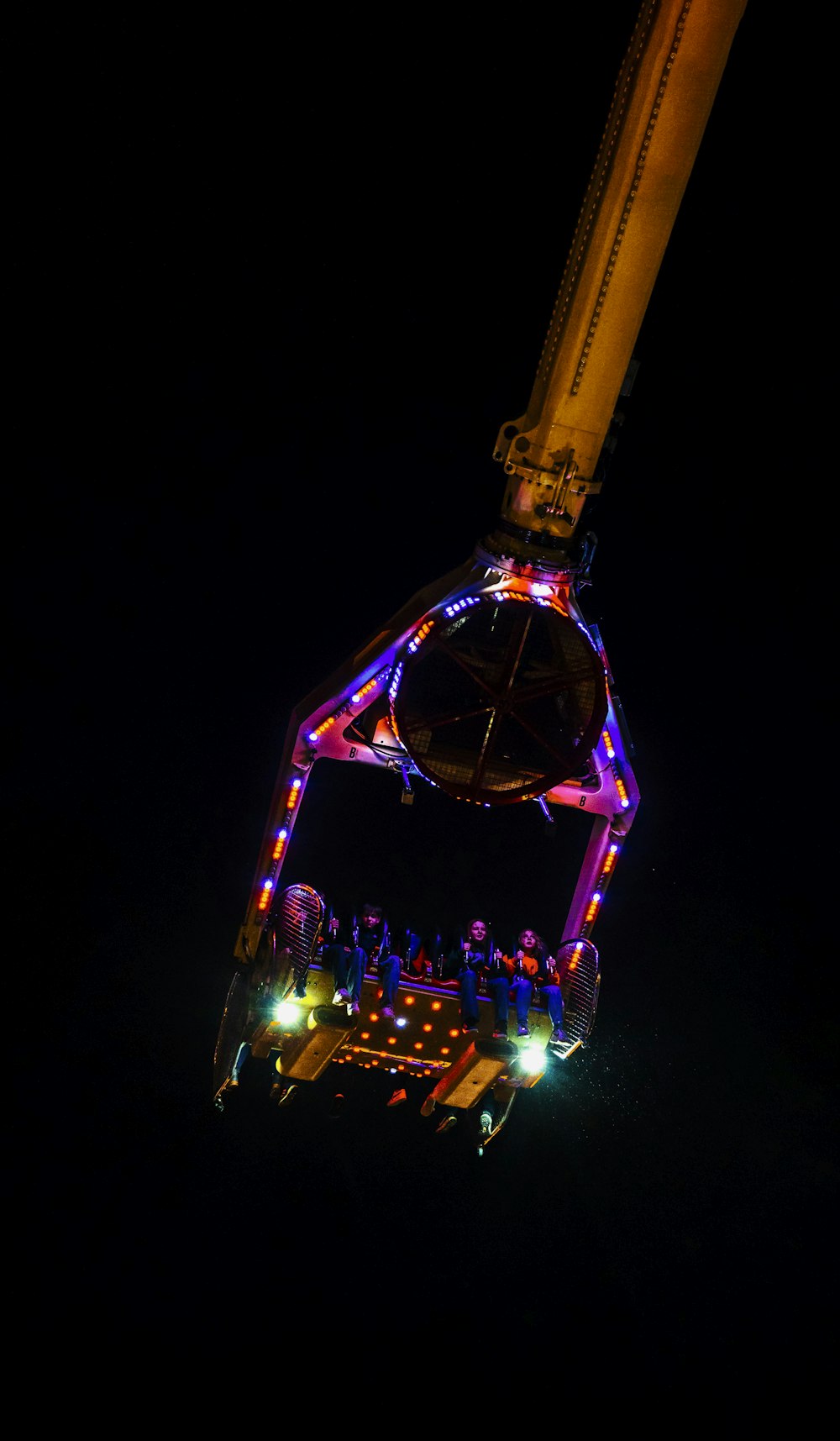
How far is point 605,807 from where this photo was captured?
8.56 m

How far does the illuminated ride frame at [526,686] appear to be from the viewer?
21.6ft

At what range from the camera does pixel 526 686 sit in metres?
7.50

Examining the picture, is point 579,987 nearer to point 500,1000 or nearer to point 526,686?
point 500,1000

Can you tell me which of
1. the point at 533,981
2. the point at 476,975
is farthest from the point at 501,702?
the point at 533,981

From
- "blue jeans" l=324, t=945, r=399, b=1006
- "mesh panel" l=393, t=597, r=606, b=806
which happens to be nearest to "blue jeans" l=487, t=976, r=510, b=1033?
"blue jeans" l=324, t=945, r=399, b=1006

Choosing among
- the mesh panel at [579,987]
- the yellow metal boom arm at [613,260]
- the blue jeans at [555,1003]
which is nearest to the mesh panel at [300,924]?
the blue jeans at [555,1003]

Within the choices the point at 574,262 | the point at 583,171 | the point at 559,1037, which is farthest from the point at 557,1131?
the point at 583,171

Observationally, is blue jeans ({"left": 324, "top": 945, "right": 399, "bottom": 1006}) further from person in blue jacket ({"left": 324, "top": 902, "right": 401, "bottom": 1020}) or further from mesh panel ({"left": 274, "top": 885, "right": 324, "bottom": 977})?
mesh panel ({"left": 274, "top": 885, "right": 324, "bottom": 977})

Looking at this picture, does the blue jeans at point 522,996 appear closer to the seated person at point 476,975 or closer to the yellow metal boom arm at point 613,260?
the seated person at point 476,975

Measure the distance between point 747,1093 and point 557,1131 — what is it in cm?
214

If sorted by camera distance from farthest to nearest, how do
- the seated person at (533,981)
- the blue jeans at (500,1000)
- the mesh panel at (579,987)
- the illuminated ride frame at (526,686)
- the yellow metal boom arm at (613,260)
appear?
1. the mesh panel at (579,987)
2. the seated person at (533,981)
3. the blue jeans at (500,1000)
4. the illuminated ride frame at (526,686)
5. the yellow metal boom arm at (613,260)

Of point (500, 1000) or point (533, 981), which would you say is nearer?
point (500, 1000)

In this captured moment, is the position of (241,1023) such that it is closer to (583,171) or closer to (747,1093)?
(747,1093)

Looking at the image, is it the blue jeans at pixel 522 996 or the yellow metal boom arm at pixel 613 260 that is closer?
the yellow metal boom arm at pixel 613 260
